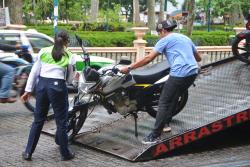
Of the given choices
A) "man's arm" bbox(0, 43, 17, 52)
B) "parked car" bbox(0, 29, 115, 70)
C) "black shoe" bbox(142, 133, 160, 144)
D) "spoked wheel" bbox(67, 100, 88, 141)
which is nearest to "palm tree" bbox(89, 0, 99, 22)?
"parked car" bbox(0, 29, 115, 70)

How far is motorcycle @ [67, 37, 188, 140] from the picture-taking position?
25.0ft

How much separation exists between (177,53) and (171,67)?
21 centimetres

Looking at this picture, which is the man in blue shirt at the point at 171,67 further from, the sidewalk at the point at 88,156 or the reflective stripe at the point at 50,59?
the reflective stripe at the point at 50,59

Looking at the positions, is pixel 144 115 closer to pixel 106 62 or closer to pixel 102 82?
pixel 102 82

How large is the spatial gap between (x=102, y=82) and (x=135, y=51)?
36.2ft

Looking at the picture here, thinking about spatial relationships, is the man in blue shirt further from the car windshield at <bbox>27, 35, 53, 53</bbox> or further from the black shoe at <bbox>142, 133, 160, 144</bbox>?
the car windshield at <bbox>27, 35, 53, 53</bbox>

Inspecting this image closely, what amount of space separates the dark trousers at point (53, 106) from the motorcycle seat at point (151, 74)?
1329 mm

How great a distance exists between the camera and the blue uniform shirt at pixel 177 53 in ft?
23.7

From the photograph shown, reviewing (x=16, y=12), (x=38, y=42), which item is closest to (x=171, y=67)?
(x=38, y=42)

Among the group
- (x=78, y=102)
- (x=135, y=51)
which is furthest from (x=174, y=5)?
(x=78, y=102)

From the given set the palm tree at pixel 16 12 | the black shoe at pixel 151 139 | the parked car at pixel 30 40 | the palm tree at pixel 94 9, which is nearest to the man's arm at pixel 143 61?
the black shoe at pixel 151 139

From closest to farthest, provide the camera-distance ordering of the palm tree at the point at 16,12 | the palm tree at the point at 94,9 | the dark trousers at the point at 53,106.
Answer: the dark trousers at the point at 53,106, the palm tree at the point at 16,12, the palm tree at the point at 94,9

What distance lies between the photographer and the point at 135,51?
60.8 feet

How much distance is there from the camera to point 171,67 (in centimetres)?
731
